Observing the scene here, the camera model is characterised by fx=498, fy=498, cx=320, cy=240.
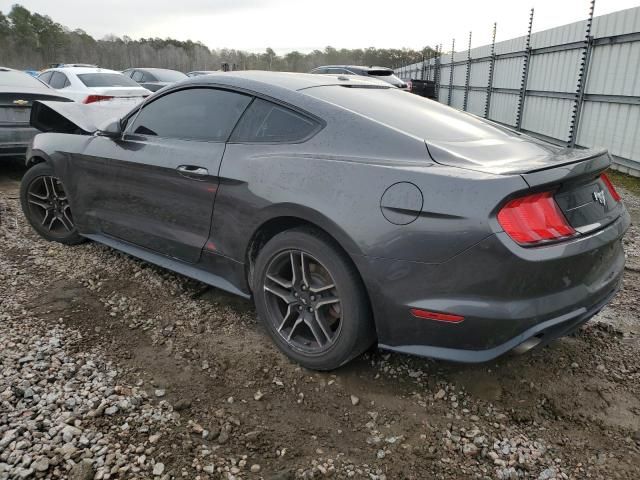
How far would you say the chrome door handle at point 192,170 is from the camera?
2994mm

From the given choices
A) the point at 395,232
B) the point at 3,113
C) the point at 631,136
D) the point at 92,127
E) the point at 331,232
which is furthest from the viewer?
the point at 631,136

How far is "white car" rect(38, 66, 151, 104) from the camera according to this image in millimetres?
9727

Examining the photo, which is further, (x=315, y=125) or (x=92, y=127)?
(x=92, y=127)

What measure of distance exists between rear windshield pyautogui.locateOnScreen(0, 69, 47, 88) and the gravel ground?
4.77 meters

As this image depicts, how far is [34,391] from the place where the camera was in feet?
7.98

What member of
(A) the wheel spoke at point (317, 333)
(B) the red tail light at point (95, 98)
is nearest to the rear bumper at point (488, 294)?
(A) the wheel spoke at point (317, 333)

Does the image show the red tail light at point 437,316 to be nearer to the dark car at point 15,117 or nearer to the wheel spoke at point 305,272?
the wheel spoke at point 305,272

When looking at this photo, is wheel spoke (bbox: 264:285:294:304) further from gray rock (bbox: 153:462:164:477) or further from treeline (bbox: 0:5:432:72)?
treeline (bbox: 0:5:432:72)

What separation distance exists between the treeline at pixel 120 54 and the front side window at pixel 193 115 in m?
50.3

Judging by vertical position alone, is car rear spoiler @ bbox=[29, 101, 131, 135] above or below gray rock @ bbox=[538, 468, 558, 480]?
above

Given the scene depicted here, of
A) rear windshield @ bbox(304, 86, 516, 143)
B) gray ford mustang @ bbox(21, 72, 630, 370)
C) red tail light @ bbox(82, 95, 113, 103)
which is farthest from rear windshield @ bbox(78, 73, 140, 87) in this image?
rear windshield @ bbox(304, 86, 516, 143)

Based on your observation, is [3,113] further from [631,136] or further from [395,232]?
[631,136]

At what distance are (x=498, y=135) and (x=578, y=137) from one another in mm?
7085

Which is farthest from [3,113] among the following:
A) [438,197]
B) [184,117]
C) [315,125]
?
[438,197]
